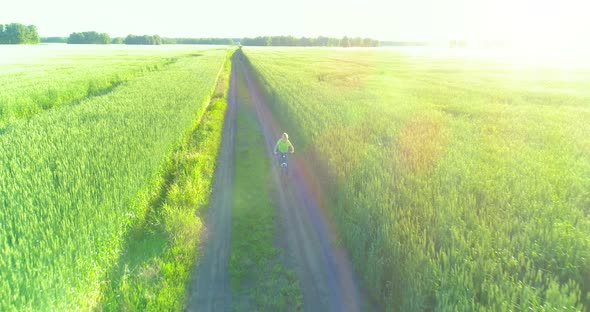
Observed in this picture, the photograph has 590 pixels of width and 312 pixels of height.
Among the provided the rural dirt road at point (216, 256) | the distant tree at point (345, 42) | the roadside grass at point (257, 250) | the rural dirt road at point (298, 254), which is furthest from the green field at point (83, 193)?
the distant tree at point (345, 42)

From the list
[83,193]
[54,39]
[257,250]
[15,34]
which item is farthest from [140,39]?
[257,250]

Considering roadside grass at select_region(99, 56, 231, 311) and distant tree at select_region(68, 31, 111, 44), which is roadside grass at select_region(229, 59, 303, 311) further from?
distant tree at select_region(68, 31, 111, 44)

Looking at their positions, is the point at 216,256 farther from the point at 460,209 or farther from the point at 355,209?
the point at 460,209

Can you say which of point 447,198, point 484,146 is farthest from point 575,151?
point 447,198

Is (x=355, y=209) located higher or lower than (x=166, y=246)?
higher

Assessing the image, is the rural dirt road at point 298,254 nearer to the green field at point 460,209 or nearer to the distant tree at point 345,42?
the green field at point 460,209

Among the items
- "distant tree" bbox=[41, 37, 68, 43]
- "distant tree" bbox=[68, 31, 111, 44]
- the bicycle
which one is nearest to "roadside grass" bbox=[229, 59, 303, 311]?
the bicycle
